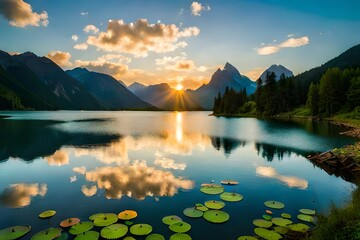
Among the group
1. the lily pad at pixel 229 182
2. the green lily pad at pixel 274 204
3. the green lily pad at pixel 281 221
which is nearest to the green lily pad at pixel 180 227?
the green lily pad at pixel 281 221

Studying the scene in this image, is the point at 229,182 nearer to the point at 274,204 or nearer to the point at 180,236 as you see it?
the point at 274,204

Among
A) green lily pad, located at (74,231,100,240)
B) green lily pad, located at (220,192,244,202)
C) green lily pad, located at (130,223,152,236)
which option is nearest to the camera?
green lily pad, located at (74,231,100,240)

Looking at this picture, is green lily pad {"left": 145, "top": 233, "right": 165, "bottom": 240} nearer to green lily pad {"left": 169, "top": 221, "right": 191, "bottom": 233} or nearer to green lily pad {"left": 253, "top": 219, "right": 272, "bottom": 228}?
green lily pad {"left": 169, "top": 221, "right": 191, "bottom": 233}

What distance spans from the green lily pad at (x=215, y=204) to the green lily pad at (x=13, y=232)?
13.0 m

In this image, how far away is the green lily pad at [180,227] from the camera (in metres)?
16.7

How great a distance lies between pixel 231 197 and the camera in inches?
919

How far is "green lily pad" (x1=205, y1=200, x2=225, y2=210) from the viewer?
20.8 m

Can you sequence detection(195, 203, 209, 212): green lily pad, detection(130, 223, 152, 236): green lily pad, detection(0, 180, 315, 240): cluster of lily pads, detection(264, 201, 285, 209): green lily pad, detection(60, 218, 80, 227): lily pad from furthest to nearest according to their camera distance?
1. detection(264, 201, 285, 209): green lily pad
2. detection(195, 203, 209, 212): green lily pad
3. detection(60, 218, 80, 227): lily pad
4. detection(130, 223, 152, 236): green lily pad
5. detection(0, 180, 315, 240): cluster of lily pads

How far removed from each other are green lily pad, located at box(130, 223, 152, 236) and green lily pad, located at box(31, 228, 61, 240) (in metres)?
4.51

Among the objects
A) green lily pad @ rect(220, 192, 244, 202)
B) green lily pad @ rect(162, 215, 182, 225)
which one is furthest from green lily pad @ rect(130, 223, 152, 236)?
green lily pad @ rect(220, 192, 244, 202)

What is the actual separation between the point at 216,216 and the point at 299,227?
18.1 feet

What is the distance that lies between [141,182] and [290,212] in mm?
15608

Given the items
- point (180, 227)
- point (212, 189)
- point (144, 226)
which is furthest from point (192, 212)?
point (212, 189)

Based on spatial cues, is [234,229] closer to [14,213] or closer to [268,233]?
[268,233]
